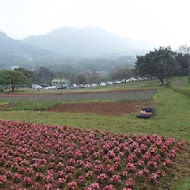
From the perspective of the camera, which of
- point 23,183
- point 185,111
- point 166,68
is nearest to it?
point 23,183

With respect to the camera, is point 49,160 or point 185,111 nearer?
point 49,160

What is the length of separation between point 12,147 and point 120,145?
4206 mm

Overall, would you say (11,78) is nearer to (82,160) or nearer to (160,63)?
(160,63)

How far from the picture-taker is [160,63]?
50.4m

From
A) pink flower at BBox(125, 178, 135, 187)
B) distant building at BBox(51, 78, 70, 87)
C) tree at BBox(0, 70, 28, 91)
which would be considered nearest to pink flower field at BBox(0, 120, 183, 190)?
pink flower at BBox(125, 178, 135, 187)

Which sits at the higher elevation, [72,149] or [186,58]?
[186,58]

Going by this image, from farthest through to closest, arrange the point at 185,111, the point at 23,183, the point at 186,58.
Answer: the point at 186,58, the point at 185,111, the point at 23,183

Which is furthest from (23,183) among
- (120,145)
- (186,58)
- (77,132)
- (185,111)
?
(186,58)

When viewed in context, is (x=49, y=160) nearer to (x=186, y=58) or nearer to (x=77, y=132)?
(x=77, y=132)

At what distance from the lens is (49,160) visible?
896cm

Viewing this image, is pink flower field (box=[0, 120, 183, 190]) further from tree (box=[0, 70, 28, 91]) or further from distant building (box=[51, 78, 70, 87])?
distant building (box=[51, 78, 70, 87])

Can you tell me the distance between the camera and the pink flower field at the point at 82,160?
7.30 metres

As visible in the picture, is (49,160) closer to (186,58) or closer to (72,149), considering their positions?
(72,149)

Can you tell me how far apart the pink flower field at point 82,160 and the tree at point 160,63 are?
134 ft
